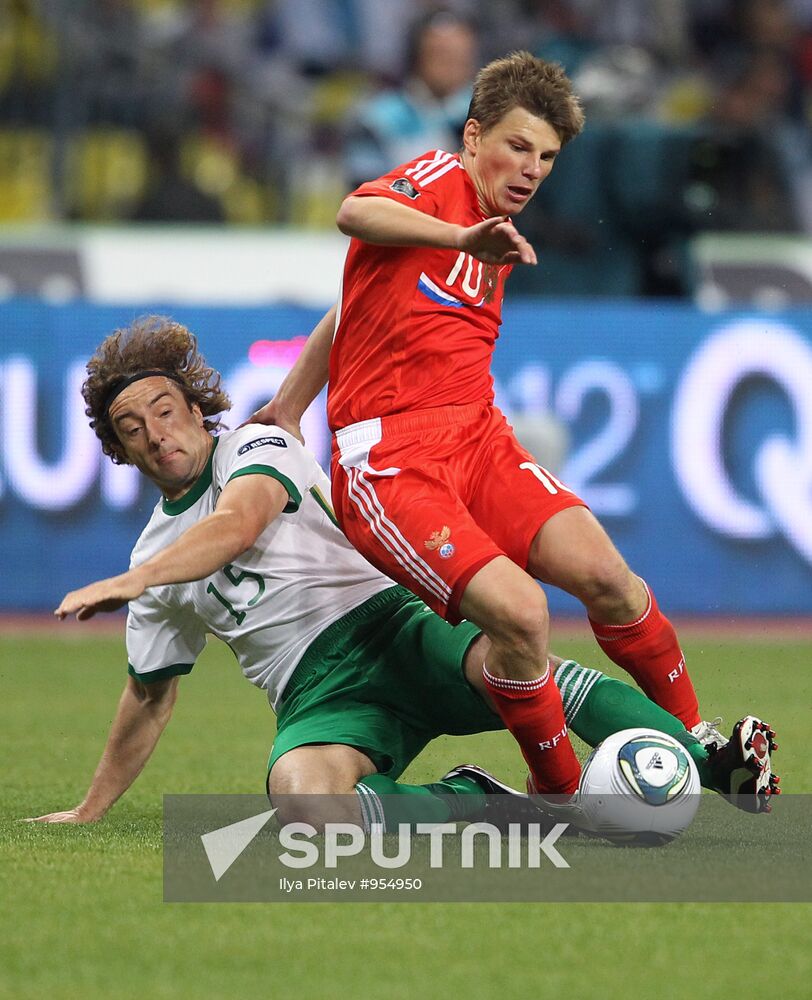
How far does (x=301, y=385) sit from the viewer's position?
15.3ft

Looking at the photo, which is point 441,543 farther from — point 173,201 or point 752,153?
point 752,153

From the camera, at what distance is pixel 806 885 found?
3600 millimetres

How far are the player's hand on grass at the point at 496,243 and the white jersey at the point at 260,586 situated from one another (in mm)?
880

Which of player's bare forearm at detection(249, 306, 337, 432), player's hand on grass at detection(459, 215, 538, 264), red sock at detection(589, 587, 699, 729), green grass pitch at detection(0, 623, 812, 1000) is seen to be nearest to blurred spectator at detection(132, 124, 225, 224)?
player's bare forearm at detection(249, 306, 337, 432)

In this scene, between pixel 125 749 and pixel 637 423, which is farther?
pixel 637 423

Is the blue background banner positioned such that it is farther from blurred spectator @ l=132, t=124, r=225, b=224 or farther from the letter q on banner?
blurred spectator @ l=132, t=124, r=225, b=224

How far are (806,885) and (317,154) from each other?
9203mm

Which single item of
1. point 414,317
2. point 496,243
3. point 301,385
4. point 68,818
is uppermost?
point 496,243

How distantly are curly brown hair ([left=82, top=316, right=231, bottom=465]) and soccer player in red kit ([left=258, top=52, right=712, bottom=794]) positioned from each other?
0.37 m

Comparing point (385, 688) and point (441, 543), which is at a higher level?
point (441, 543)

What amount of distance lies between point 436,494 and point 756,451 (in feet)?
18.5

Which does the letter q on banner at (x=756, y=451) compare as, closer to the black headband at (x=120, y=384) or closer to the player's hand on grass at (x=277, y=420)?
the player's hand on grass at (x=277, y=420)

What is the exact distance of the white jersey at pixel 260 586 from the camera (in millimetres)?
4395

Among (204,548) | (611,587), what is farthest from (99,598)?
(611,587)
